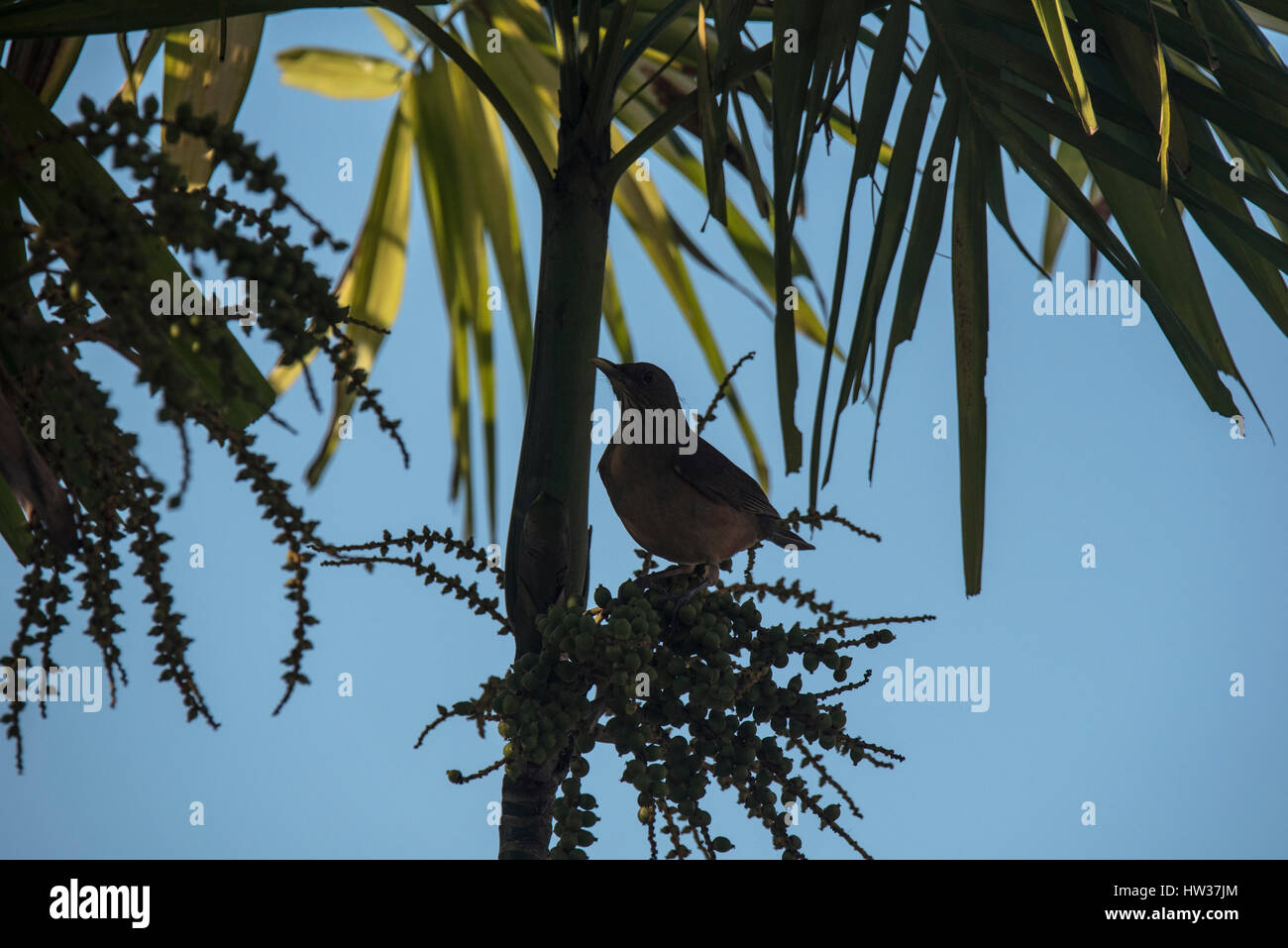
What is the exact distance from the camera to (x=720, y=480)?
1466 mm

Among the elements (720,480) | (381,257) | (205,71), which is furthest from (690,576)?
(381,257)

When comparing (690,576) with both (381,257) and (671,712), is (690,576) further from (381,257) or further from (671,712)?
(381,257)

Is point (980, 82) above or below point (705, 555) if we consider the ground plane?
above

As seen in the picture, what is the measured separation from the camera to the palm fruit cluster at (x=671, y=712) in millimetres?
1062

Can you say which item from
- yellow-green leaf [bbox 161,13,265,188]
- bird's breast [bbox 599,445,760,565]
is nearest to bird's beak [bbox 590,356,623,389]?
bird's breast [bbox 599,445,760,565]

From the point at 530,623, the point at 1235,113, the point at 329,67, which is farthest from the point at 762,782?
the point at 329,67

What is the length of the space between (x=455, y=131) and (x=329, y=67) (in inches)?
11.8

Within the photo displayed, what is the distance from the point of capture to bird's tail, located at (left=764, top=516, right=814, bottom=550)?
1.53 metres

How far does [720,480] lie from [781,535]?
0.16 metres

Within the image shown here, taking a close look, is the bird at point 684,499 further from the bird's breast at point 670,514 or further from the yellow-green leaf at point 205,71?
the yellow-green leaf at point 205,71
